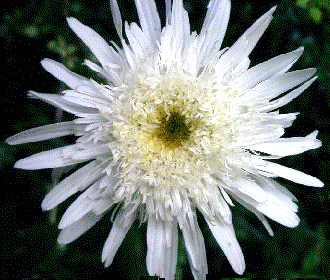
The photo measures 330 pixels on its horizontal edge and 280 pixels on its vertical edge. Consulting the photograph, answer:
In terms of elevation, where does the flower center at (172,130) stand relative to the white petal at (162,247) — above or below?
above

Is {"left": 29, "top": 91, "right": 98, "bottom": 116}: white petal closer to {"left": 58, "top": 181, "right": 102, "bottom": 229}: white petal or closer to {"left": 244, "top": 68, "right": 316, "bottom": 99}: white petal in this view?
{"left": 58, "top": 181, "right": 102, "bottom": 229}: white petal

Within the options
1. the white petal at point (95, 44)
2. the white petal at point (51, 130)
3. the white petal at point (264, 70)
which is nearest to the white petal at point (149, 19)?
the white petal at point (95, 44)

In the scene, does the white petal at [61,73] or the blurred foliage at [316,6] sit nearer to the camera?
the white petal at [61,73]

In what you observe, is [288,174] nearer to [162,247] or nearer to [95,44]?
[162,247]

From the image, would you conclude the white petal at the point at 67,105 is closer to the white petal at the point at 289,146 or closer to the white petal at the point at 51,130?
the white petal at the point at 51,130

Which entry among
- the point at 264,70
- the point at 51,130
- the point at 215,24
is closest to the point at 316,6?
the point at 264,70

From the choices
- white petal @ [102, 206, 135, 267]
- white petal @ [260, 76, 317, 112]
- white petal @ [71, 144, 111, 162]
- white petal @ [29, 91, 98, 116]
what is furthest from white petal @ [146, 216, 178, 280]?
white petal @ [260, 76, 317, 112]
